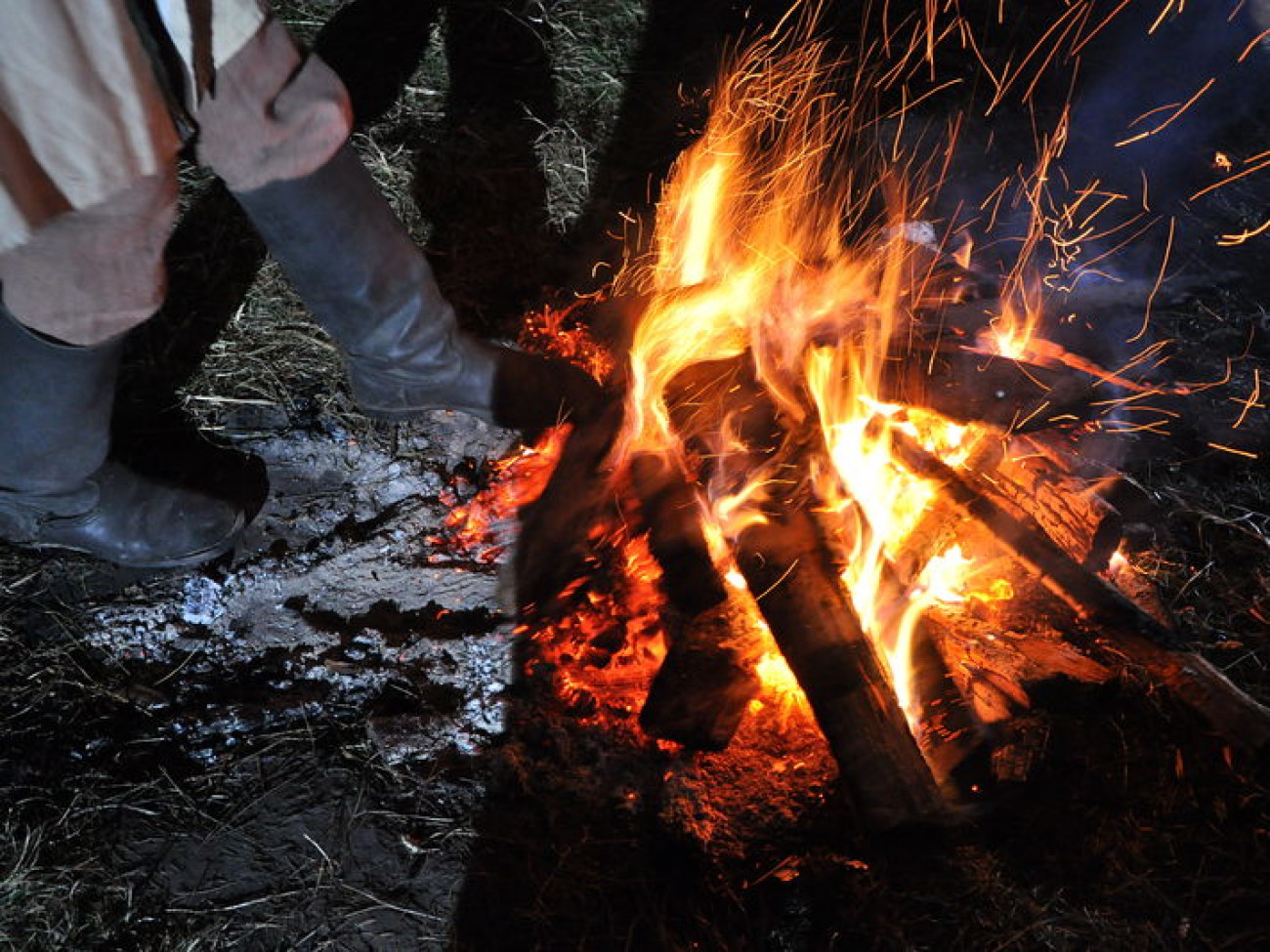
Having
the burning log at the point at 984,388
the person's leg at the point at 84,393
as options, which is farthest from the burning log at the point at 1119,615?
the person's leg at the point at 84,393

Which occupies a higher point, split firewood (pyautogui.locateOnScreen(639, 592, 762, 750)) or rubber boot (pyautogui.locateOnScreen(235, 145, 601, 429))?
rubber boot (pyautogui.locateOnScreen(235, 145, 601, 429))

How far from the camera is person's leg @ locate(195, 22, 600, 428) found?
219 centimetres

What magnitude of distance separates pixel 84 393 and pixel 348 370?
85 cm

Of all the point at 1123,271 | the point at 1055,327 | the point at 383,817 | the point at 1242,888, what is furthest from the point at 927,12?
the point at 383,817

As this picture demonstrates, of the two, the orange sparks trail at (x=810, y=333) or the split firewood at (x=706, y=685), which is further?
the orange sparks trail at (x=810, y=333)

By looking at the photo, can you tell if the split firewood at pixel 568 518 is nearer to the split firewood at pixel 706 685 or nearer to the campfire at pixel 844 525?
the campfire at pixel 844 525

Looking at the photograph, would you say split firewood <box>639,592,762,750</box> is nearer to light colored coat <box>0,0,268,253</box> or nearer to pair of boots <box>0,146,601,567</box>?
pair of boots <box>0,146,601,567</box>

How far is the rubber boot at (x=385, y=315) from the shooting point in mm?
2463

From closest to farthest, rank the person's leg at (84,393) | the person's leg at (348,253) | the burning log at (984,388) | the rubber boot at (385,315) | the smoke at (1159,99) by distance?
1. the person's leg at (84,393)
2. the person's leg at (348,253)
3. the rubber boot at (385,315)
4. the burning log at (984,388)
5. the smoke at (1159,99)

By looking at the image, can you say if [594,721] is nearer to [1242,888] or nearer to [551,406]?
[551,406]

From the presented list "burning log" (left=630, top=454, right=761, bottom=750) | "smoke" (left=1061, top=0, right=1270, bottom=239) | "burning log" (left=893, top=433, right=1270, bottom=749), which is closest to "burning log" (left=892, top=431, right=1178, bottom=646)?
"burning log" (left=893, top=433, right=1270, bottom=749)

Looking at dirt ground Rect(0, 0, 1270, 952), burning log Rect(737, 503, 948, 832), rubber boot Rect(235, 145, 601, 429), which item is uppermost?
rubber boot Rect(235, 145, 601, 429)

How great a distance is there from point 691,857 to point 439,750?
0.75 metres

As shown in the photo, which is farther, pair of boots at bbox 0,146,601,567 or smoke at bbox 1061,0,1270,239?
smoke at bbox 1061,0,1270,239
